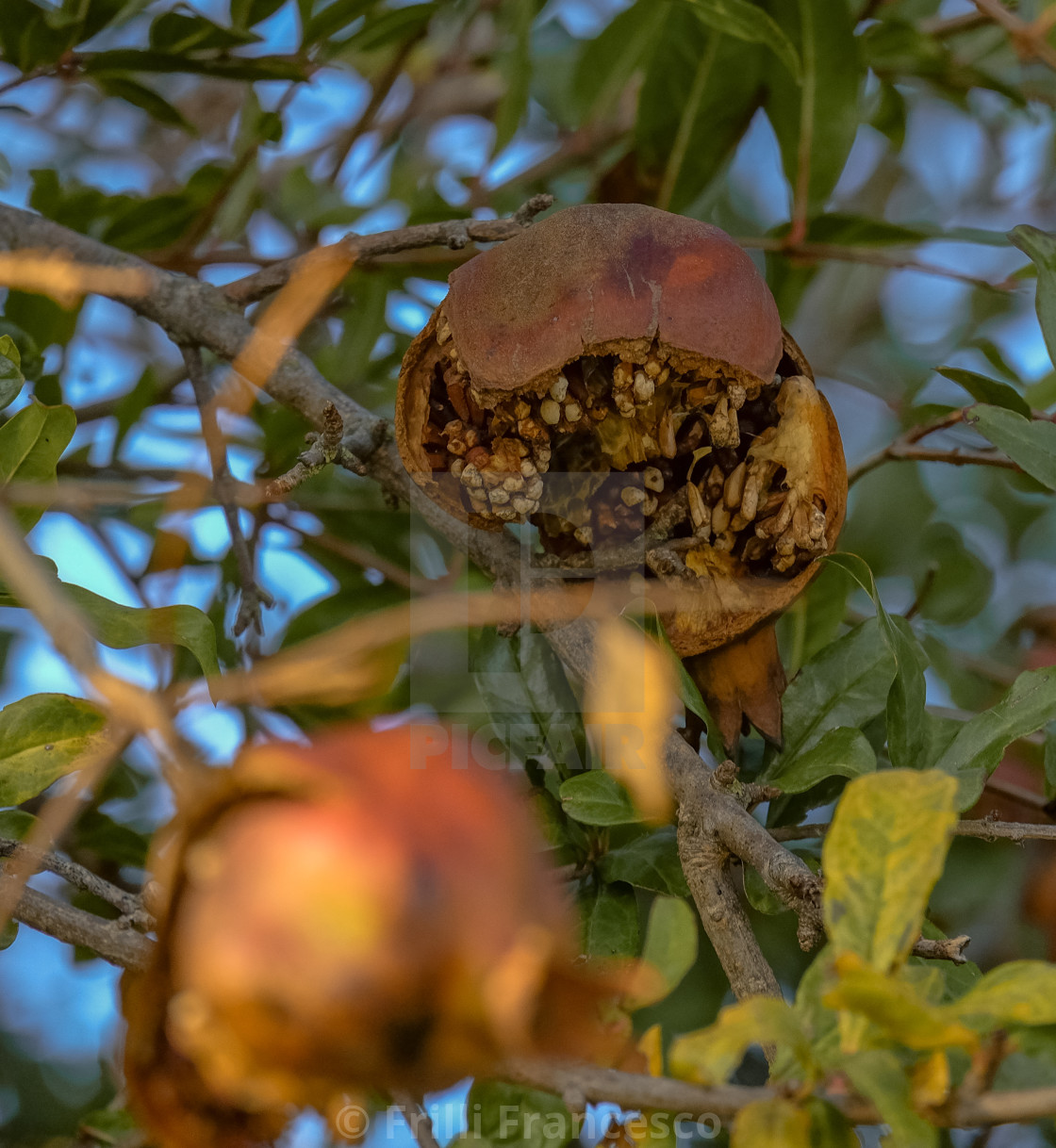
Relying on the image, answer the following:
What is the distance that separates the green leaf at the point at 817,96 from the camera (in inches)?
40.4

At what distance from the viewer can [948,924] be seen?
3.58 feet

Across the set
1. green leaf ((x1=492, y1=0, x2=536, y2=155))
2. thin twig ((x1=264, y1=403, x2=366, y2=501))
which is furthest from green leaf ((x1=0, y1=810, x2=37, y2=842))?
green leaf ((x1=492, y1=0, x2=536, y2=155))

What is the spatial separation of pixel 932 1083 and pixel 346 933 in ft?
0.73

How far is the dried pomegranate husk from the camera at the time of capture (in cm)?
65

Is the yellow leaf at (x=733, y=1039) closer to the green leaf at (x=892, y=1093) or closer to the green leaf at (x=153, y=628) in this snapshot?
the green leaf at (x=892, y=1093)

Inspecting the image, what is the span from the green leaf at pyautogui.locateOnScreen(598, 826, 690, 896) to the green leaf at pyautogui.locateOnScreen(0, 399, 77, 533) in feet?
1.51

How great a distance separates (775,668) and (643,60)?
2.69ft

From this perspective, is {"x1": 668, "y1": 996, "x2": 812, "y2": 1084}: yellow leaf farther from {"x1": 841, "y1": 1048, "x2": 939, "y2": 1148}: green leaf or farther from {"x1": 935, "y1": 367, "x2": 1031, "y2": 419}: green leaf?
{"x1": 935, "y1": 367, "x2": 1031, "y2": 419}: green leaf

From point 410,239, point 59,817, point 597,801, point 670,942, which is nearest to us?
point 59,817

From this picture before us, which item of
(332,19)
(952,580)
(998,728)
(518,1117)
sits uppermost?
(332,19)

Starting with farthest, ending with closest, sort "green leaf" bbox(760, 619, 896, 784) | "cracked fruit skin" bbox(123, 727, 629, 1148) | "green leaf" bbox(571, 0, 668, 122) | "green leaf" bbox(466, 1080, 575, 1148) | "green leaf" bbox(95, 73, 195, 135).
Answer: "green leaf" bbox(571, 0, 668, 122) → "green leaf" bbox(95, 73, 195, 135) → "green leaf" bbox(760, 619, 896, 784) → "green leaf" bbox(466, 1080, 575, 1148) → "cracked fruit skin" bbox(123, 727, 629, 1148)

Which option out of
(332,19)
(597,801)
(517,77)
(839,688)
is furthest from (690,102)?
(597,801)

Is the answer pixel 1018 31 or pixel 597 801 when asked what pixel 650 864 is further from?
pixel 1018 31

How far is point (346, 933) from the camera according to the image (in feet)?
1.15
